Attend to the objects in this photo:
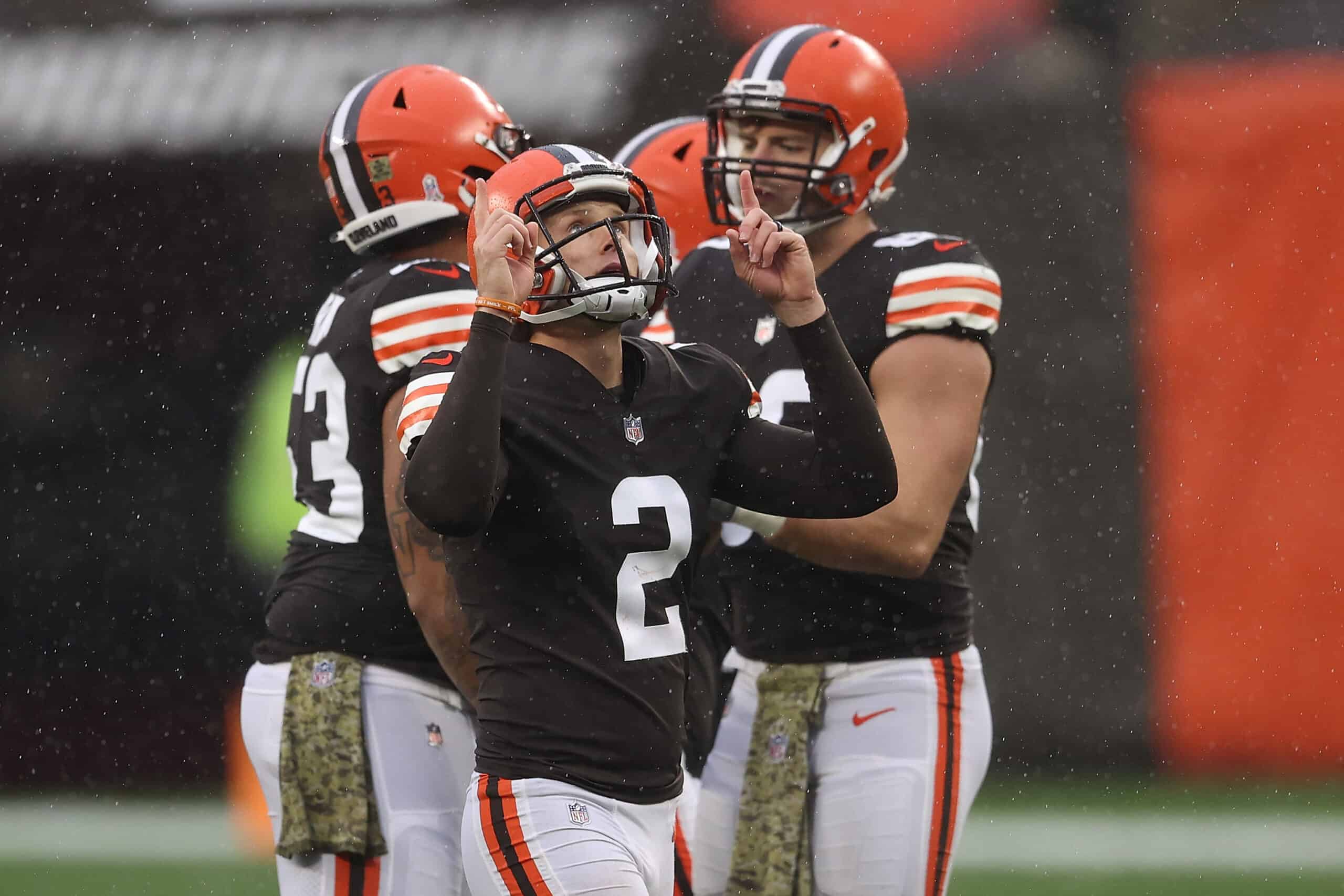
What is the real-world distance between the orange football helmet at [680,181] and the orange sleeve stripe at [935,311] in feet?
4.45

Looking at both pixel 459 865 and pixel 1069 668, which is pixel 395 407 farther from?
pixel 1069 668

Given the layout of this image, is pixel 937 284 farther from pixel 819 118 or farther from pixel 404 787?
pixel 404 787

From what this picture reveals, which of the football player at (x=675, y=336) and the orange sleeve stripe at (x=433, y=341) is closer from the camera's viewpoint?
the orange sleeve stripe at (x=433, y=341)

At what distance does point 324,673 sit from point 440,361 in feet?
2.48

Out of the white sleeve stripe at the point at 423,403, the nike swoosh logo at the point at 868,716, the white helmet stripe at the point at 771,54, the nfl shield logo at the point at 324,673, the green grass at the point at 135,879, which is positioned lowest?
the green grass at the point at 135,879

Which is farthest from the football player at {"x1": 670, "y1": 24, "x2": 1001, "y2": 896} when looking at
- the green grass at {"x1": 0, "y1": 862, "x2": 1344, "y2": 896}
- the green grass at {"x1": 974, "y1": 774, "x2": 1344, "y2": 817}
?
the green grass at {"x1": 974, "y1": 774, "x2": 1344, "y2": 817}

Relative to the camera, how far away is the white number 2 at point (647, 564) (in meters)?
2.26

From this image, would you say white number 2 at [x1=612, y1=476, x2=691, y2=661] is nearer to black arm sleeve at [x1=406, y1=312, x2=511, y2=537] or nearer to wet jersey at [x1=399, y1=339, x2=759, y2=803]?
wet jersey at [x1=399, y1=339, x2=759, y2=803]

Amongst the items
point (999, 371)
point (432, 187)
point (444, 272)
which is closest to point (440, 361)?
point (444, 272)

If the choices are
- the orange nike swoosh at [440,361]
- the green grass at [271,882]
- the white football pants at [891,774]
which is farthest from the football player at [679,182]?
the green grass at [271,882]

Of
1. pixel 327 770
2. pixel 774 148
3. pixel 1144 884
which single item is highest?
pixel 774 148

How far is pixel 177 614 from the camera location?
658 cm

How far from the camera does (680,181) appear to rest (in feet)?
13.9

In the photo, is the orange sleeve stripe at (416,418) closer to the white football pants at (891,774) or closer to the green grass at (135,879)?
the white football pants at (891,774)
